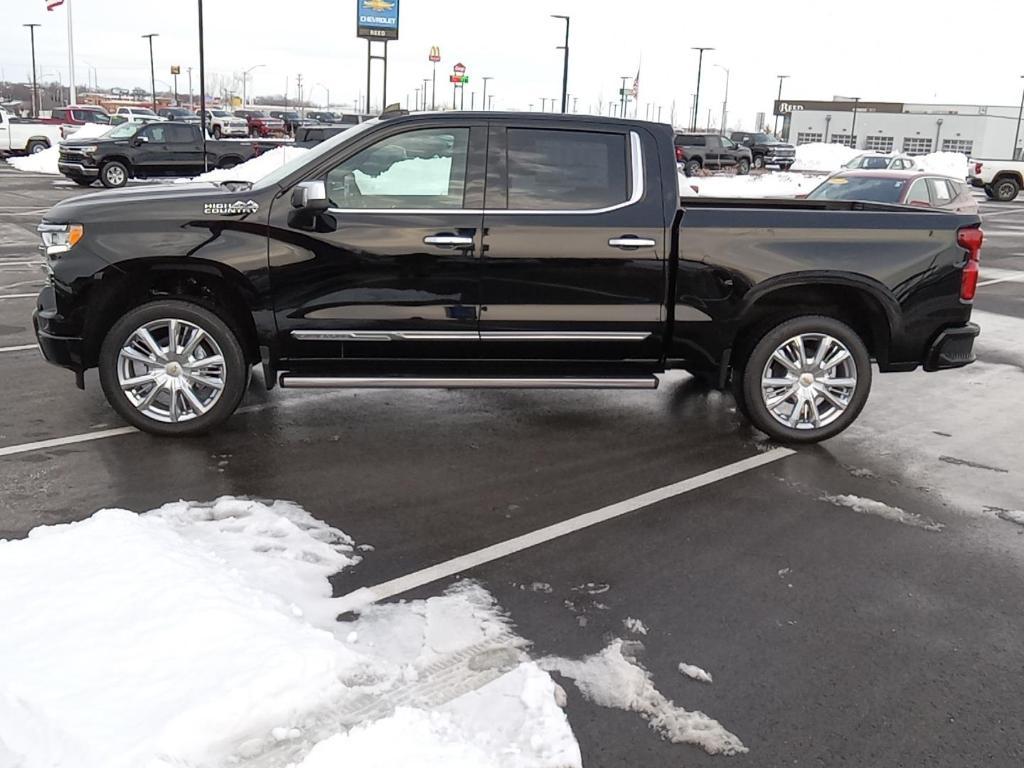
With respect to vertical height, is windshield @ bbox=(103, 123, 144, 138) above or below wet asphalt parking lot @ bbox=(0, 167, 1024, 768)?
above

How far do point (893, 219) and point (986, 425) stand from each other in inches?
74.6

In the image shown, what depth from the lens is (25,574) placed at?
386 cm

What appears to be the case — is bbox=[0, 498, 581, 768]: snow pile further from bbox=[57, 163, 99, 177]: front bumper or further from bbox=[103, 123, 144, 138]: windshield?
bbox=[103, 123, 144, 138]: windshield

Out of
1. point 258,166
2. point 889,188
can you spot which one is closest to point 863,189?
point 889,188

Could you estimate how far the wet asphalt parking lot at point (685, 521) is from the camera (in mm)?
3402

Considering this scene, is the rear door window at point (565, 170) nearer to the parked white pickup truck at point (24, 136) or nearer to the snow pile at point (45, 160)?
the snow pile at point (45, 160)

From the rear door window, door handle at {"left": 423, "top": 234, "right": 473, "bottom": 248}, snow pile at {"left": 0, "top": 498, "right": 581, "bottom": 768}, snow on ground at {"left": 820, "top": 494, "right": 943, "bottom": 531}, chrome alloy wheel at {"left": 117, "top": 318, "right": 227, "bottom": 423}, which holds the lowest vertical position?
snow on ground at {"left": 820, "top": 494, "right": 943, "bottom": 531}

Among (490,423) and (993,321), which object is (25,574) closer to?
(490,423)

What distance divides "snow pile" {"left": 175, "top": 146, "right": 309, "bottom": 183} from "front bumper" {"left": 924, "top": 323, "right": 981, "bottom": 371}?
19.9m

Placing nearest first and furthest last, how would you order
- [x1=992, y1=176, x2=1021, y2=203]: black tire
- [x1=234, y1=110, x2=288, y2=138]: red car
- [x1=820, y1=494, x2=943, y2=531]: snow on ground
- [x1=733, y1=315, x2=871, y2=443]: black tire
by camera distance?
1. [x1=820, y1=494, x2=943, y2=531]: snow on ground
2. [x1=733, y1=315, x2=871, y2=443]: black tire
3. [x1=992, y1=176, x2=1021, y2=203]: black tire
4. [x1=234, y1=110, x2=288, y2=138]: red car

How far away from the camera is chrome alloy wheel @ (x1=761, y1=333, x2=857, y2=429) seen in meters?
6.19

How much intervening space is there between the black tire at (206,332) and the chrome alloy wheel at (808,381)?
3.29 meters

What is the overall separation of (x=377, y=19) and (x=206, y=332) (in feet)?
150

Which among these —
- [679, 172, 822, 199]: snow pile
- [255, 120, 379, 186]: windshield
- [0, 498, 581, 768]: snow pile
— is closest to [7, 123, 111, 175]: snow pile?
[679, 172, 822, 199]: snow pile
